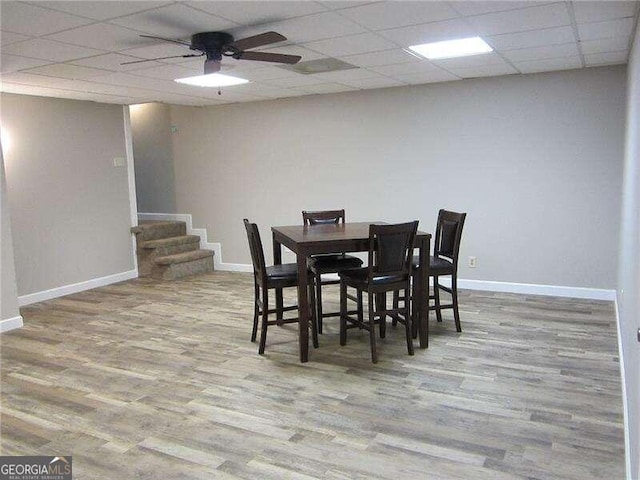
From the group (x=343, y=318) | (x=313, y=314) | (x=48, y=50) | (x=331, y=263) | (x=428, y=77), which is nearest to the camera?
(x=48, y=50)

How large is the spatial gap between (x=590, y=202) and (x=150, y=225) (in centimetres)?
528

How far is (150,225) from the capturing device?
6754mm

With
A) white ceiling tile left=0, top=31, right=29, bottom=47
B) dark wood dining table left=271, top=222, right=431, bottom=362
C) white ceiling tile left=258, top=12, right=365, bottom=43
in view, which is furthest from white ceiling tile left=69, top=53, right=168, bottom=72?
dark wood dining table left=271, top=222, right=431, bottom=362

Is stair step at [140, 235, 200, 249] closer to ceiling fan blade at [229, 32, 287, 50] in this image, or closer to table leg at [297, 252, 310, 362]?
table leg at [297, 252, 310, 362]

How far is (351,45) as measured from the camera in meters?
3.52

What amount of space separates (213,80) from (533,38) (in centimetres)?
286

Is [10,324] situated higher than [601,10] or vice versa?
[601,10]

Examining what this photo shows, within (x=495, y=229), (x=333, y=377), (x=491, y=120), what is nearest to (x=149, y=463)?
(x=333, y=377)

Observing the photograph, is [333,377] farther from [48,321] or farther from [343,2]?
[48,321]

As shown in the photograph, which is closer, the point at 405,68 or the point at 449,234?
the point at 449,234

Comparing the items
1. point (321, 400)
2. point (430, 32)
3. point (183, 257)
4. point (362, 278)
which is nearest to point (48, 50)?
point (430, 32)

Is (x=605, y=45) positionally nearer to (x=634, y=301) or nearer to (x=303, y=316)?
(x=634, y=301)

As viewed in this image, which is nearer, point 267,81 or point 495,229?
point 267,81

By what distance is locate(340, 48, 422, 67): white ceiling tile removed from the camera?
3.82 meters
